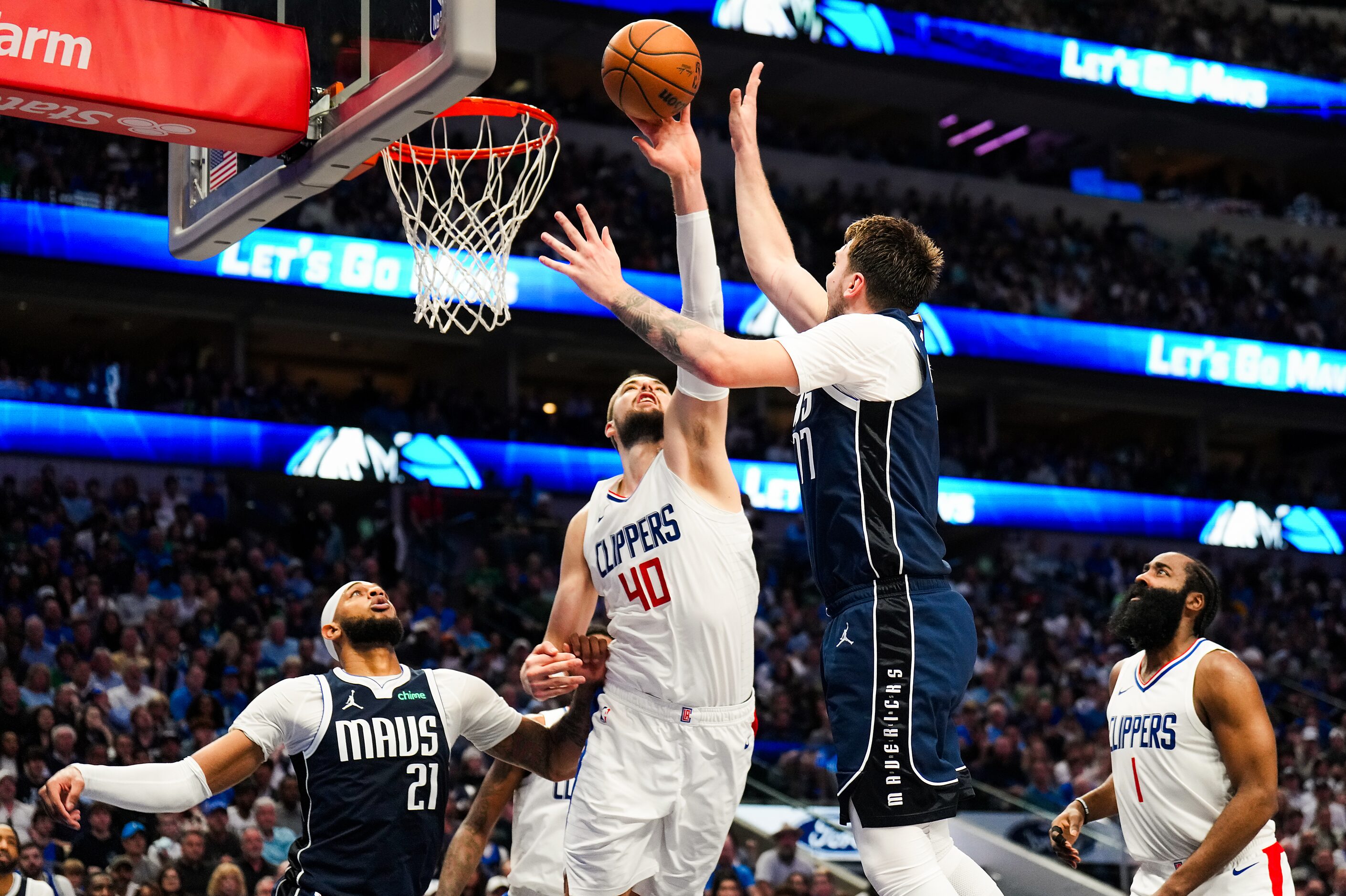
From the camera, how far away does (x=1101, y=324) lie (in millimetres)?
26875

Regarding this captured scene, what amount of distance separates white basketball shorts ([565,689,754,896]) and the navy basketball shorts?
91 cm

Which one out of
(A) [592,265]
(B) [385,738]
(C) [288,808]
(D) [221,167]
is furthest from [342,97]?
(C) [288,808]

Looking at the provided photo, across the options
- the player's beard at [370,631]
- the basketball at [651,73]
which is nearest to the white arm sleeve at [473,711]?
the player's beard at [370,631]

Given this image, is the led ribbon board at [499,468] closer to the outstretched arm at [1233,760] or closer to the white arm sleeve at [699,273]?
the outstretched arm at [1233,760]

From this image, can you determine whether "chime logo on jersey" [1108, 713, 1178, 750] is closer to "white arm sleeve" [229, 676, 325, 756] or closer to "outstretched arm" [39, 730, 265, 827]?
"white arm sleeve" [229, 676, 325, 756]

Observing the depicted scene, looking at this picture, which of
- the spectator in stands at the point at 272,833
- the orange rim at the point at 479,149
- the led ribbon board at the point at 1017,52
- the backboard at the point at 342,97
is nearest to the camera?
the backboard at the point at 342,97

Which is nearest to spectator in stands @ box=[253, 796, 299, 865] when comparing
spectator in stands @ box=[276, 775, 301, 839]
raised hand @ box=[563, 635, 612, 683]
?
spectator in stands @ box=[276, 775, 301, 839]

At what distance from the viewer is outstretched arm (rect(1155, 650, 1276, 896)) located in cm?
539

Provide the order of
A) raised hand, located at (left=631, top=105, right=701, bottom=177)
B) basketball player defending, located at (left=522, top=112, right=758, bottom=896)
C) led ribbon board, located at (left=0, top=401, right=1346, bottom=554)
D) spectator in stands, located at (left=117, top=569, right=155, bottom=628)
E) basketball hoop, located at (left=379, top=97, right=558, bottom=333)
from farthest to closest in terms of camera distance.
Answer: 1. led ribbon board, located at (left=0, top=401, right=1346, bottom=554)
2. spectator in stands, located at (left=117, top=569, right=155, bottom=628)
3. basketball hoop, located at (left=379, top=97, right=558, bottom=333)
4. basketball player defending, located at (left=522, top=112, right=758, bottom=896)
5. raised hand, located at (left=631, top=105, right=701, bottom=177)

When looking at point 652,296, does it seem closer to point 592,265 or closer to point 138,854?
point 138,854

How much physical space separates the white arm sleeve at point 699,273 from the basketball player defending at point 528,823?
1.95 meters

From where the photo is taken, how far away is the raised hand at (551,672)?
17.0 ft

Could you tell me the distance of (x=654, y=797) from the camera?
17.5ft

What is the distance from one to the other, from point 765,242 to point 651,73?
0.74 m
